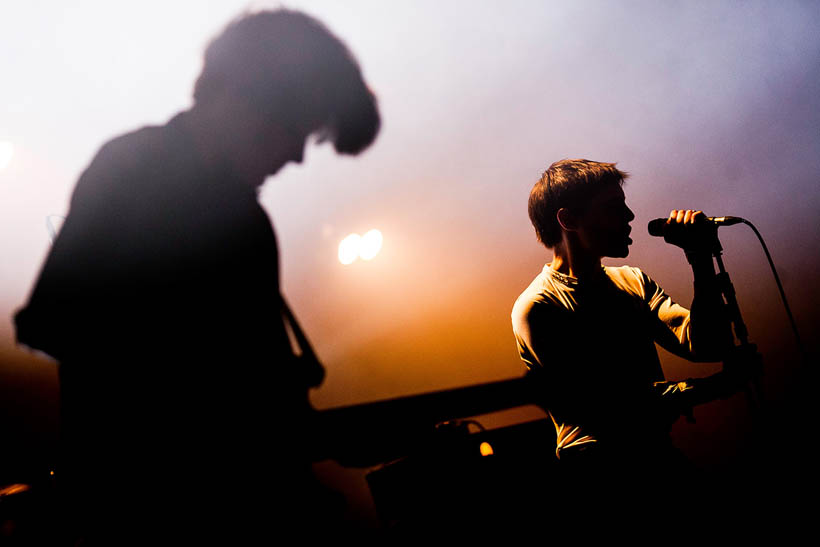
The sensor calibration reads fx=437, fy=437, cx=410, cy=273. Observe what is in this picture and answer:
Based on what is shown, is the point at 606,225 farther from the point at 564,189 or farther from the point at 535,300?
the point at 535,300

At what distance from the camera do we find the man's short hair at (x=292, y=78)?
1.25 meters

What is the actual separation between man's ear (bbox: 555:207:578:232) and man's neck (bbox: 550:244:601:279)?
0.25 ft

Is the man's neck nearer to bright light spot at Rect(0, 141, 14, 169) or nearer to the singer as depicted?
the singer

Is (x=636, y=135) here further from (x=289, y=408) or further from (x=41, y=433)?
(x=41, y=433)

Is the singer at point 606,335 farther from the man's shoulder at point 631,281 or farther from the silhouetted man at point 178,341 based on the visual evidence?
the silhouetted man at point 178,341

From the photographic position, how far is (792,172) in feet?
6.69

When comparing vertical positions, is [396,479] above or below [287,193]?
below

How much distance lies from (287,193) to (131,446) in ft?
4.27

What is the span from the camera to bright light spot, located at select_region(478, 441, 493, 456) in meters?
1.30

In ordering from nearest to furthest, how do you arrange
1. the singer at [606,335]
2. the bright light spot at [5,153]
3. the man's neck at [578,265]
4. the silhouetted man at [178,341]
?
the silhouetted man at [178,341] < the singer at [606,335] < the bright light spot at [5,153] < the man's neck at [578,265]

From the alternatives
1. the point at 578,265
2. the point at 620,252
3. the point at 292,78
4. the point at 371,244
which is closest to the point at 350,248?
the point at 371,244

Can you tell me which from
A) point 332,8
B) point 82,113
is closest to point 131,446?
point 82,113

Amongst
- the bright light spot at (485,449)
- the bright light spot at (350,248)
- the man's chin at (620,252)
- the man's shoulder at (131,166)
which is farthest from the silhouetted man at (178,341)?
the man's chin at (620,252)

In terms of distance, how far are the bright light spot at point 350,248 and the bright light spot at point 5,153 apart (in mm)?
1227
